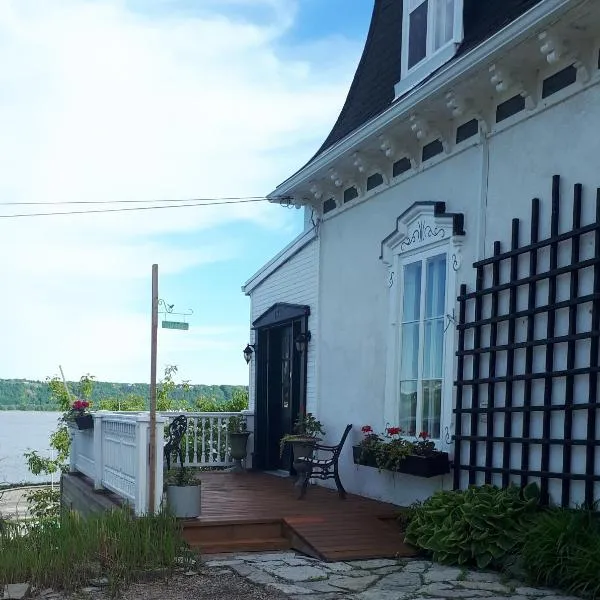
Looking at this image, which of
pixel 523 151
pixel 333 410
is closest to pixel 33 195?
pixel 333 410

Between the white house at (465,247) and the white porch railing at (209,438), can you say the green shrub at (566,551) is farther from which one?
the white porch railing at (209,438)

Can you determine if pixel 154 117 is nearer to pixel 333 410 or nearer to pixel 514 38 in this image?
pixel 333 410

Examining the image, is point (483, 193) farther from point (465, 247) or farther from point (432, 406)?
point (432, 406)

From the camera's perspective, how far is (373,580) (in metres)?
5.27

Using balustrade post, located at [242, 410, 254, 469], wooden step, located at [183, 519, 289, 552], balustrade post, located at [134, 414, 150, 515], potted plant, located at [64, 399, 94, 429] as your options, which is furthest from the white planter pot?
balustrade post, located at [242, 410, 254, 469]

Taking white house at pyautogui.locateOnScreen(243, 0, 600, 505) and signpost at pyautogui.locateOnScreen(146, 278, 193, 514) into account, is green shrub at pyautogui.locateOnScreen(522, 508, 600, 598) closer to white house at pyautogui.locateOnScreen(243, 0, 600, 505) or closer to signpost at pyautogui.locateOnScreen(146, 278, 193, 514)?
white house at pyautogui.locateOnScreen(243, 0, 600, 505)

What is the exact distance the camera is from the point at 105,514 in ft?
20.3

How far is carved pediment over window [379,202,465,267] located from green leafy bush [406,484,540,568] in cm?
220

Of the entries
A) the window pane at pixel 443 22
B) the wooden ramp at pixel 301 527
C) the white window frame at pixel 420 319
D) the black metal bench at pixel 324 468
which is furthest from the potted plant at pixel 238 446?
the window pane at pixel 443 22

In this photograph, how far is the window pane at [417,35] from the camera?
814 cm

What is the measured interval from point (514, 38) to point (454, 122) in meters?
1.54

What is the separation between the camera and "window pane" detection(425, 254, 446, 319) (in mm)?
7271

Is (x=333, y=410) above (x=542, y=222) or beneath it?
beneath

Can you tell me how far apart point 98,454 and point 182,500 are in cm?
259
